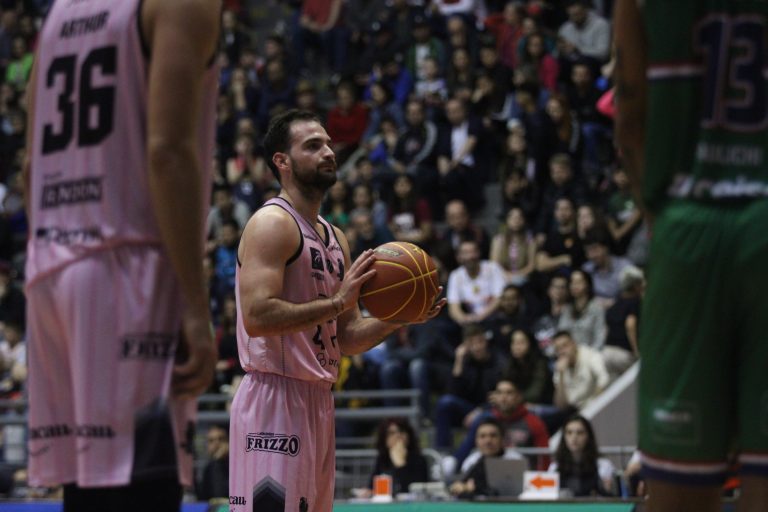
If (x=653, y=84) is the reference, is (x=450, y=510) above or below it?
below

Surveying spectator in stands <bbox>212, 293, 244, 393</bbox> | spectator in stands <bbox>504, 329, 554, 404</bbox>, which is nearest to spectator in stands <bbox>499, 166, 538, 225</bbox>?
spectator in stands <bbox>504, 329, 554, 404</bbox>

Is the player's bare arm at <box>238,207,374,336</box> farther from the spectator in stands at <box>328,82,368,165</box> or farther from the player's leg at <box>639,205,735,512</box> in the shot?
the spectator in stands at <box>328,82,368,165</box>

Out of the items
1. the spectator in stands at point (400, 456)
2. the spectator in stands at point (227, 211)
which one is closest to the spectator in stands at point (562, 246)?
the spectator in stands at point (400, 456)

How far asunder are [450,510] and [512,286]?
193 inches

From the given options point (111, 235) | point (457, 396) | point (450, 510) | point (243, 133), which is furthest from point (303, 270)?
point (243, 133)

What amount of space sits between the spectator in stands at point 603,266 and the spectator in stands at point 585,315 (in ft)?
1.61

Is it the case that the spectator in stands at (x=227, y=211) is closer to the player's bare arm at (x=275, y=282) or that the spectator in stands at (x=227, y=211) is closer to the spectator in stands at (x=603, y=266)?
the spectator in stands at (x=603, y=266)

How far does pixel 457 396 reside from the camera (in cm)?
1349

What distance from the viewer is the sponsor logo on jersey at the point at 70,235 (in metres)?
3.57

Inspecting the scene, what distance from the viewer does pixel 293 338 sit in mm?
6102

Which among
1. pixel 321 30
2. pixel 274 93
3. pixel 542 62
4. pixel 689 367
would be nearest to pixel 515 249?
pixel 542 62

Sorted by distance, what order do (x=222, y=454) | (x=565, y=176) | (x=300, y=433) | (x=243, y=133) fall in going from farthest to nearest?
(x=243, y=133), (x=565, y=176), (x=222, y=454), (x=300, y=433)

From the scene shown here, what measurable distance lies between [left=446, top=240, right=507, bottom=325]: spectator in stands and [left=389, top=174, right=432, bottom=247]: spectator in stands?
0.99m

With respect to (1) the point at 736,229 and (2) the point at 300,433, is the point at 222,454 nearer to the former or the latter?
(2) the point at 300,433
